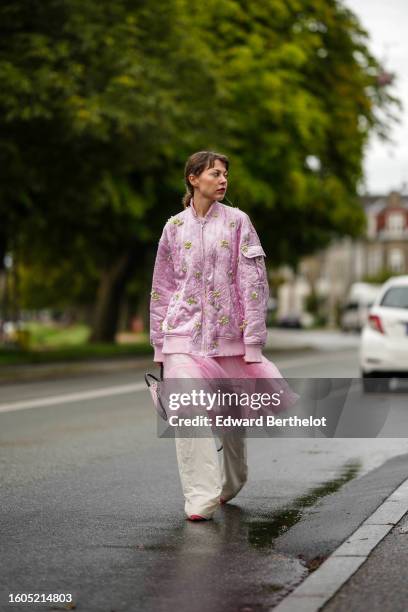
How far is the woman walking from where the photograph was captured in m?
6.34

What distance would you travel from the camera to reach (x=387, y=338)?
53.4ft

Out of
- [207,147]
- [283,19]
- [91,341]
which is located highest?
[283,19]

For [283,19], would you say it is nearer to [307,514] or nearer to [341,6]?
[341,6]

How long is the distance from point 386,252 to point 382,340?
4190 inches

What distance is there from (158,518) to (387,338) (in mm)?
9965

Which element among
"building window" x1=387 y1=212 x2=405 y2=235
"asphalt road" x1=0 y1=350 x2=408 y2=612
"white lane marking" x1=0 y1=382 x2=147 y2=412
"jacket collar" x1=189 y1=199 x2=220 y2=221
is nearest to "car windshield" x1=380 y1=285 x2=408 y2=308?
"white lane marking" x1=0 y1=382 x2=147 y2=412

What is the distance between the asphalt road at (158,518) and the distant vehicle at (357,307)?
61.1 metres

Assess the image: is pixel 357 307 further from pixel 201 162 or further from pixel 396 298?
pixel 201 162

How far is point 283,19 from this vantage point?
98.4 feet

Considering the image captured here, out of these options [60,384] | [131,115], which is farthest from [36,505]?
[131,115]

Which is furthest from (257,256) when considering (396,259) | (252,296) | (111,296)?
(396,259)

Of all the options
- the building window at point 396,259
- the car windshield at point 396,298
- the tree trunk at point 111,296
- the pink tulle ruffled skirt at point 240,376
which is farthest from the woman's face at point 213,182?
the building window at point 396,259

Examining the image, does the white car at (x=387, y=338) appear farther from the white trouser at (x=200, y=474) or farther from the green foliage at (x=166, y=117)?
the white trouser at (x=200, y=474)

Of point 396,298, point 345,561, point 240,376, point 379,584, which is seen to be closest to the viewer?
point 379,584
